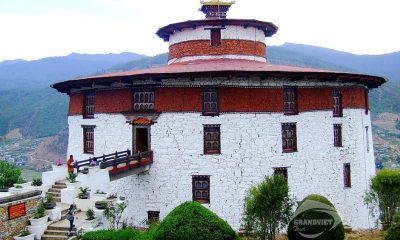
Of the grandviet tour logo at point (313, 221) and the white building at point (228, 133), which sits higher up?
the white building at point (228, 133)

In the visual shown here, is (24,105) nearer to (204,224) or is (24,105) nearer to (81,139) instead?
(81,139)

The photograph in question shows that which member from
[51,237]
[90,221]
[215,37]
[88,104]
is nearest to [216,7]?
[215,37]

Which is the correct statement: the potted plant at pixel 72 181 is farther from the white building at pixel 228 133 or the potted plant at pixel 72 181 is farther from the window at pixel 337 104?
the window at pixel 337 104

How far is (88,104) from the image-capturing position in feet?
86.2

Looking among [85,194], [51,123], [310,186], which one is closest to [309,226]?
[310,186]

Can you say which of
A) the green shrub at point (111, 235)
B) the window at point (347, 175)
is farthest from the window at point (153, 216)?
the window at point (347, 175)

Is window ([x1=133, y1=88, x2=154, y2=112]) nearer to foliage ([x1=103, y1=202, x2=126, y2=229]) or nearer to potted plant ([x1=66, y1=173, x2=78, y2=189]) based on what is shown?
potted plant ([x1=66, y1=173, x2=78, y2=189])

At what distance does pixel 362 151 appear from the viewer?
2603cm

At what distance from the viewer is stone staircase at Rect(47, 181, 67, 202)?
20.5 metres

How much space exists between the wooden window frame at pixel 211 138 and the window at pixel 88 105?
774cm

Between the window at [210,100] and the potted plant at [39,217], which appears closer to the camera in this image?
the potted plant at [39,217]

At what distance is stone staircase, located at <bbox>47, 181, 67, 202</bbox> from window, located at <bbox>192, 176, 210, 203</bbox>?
22.2ft

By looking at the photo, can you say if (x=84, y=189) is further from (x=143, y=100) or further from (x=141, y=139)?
(x=143, y=100)

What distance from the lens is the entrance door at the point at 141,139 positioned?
24000mm
